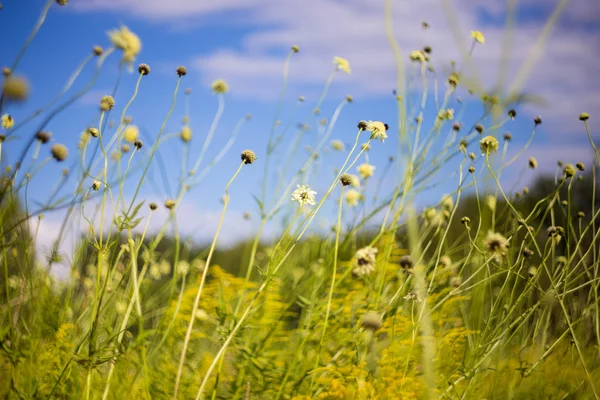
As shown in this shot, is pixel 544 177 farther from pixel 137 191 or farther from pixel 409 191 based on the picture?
pixel 137 191

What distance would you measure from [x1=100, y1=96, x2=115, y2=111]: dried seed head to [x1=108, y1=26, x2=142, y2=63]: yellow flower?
17cm

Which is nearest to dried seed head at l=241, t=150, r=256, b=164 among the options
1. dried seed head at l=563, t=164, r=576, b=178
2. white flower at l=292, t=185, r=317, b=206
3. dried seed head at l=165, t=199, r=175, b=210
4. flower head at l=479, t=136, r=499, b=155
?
white flower at l=292, t=185, r=317, b=206

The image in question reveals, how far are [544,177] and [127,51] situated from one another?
26.8 feet

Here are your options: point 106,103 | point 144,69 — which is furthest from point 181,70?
point 106,103

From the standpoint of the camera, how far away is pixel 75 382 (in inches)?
68.3

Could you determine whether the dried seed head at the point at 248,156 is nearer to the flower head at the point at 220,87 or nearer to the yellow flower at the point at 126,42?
the yellow flower at the point at 126,42

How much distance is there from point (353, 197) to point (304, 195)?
1610mm

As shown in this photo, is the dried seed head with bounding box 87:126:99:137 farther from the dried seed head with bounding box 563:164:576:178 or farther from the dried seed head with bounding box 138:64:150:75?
the dried seed head with bounding box 563:164:576:178

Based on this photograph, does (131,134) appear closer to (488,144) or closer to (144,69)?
(144,69)

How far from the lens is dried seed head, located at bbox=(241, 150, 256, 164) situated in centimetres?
152

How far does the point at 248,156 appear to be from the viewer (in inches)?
60.2

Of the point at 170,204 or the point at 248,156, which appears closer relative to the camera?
the point at 248,156

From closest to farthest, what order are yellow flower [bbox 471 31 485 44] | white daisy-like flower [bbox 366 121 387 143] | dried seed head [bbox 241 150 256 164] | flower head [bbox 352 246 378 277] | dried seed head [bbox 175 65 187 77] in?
flower head [bbox 352 246 378 277] → dried seed head [bbox 241 150 256 164] → white daisy-like flower [bbox 366 121 387 143] → dried seed head [bbox 175 65 187 77] → yellow flower [bbox 471 31 485 44]

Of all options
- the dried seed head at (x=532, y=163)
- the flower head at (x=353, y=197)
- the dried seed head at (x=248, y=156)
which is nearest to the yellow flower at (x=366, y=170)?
the flower head at (x=353, y=197)
